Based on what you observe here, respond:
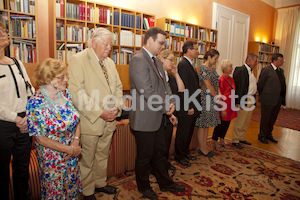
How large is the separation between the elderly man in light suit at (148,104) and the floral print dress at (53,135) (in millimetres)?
609

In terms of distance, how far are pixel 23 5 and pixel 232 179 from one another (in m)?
3.94

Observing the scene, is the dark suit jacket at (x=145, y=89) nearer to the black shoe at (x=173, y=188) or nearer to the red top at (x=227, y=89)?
the black shoe at (x=173, y=188)

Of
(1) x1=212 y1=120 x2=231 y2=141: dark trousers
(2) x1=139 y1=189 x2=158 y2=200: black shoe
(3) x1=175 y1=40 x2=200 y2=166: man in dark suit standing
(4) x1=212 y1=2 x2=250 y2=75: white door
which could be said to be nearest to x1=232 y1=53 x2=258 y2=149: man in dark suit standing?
(1) x1=212 y1=120 x2=231 y2=141: dark trousers

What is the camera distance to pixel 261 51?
800cm

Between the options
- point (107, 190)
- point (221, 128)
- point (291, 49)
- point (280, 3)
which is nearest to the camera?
point (107, 190)

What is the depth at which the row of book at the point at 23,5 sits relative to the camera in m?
3.13

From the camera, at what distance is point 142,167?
201 centimetres

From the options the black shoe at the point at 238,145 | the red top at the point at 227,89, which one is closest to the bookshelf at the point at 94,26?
the red top at the point at 227,89

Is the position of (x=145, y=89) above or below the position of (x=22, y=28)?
below

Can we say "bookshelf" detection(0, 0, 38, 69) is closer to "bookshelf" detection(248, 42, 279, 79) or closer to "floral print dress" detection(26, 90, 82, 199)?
"floral print dress" detection(26, 90, 82, 199)

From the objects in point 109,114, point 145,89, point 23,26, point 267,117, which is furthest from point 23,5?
point 267,117

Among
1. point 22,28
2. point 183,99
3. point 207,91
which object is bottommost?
point 183,99

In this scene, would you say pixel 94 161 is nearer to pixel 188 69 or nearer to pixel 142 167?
pixel 142 167

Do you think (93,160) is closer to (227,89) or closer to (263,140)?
(227,89)
